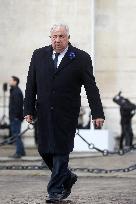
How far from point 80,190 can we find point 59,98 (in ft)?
7.78

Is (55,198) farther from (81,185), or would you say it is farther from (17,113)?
(17,113)

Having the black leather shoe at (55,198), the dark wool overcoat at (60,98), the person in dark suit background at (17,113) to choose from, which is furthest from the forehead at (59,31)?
the person in dark suit background at (17,113)

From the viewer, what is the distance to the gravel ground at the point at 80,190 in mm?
8602

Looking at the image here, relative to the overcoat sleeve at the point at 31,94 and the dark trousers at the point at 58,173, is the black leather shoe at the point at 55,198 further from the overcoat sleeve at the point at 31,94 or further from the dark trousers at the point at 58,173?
the overcoat sleeve at the point at 31,94

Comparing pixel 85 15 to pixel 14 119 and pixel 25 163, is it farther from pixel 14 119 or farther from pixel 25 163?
pixel 25 163

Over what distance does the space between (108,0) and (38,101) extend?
1484 centimetres

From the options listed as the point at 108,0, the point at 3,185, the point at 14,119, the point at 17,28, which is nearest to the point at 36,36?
the point at 17,28

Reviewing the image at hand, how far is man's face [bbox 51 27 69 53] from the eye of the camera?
7910 millimetres

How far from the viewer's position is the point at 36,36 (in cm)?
2233

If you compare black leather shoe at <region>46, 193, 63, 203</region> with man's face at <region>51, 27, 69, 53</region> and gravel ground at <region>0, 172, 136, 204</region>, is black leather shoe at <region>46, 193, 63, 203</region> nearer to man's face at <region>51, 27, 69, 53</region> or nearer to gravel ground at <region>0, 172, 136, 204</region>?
gravel ground at <region>0, 172, 136, 204</region>

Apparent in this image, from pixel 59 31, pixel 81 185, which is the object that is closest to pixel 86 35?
pixel 81 185

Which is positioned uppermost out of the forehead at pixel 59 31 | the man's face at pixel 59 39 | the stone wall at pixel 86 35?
the stone wall at pixel 86 35

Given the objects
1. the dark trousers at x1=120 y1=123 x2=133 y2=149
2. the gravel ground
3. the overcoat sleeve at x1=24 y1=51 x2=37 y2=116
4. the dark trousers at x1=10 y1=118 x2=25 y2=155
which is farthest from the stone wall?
the overcoat sleeve at x1=24 y1=51 x2=37 y2=116

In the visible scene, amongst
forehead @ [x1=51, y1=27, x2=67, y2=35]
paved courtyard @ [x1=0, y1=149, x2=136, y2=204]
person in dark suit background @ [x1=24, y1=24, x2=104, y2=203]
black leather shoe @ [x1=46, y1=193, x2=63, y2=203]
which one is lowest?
paved courtyard @ [x1=0, y1=149, x2=136, y2=204]
